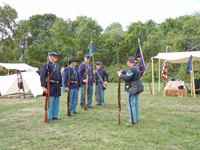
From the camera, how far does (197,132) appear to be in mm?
3887

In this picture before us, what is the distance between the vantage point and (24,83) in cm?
1084

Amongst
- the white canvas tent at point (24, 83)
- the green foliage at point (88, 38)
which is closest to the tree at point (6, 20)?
the green foliage at point (88, 38)

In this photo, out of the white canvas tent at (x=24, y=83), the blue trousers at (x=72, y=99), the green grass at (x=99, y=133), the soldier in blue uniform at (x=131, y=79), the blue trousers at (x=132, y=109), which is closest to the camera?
the green grass at (x=99, y=133)

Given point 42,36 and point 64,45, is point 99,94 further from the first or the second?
point 42,36

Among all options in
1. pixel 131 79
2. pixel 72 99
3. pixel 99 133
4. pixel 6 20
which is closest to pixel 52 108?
pixel 72 99

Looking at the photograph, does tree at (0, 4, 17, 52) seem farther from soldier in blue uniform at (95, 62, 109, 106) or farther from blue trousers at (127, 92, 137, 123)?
blue trousers at (127, 92, 137, 123)

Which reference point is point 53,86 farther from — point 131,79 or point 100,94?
point 100,94

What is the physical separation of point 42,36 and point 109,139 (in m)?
31.6

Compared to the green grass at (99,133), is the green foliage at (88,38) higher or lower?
higher

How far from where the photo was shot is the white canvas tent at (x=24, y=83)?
33.5 ft

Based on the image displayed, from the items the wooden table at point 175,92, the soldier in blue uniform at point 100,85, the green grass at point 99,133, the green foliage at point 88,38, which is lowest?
the green grass at point 99,133

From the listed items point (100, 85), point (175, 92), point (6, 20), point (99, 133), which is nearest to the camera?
point (99, 133)

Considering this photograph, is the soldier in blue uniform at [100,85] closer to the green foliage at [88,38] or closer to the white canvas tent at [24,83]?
the white canvas tent at [24,83]

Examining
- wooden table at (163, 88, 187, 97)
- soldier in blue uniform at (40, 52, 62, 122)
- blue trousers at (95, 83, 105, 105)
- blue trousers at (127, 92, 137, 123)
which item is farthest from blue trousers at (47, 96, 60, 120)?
wooden table at (163, 88, 187, 97)
